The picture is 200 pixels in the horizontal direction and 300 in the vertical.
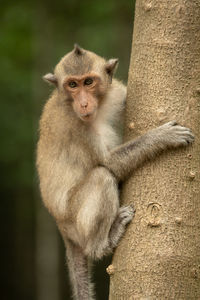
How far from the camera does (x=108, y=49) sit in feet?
58.9

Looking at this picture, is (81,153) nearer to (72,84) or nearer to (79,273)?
(72,84)

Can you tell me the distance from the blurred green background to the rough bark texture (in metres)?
11.8

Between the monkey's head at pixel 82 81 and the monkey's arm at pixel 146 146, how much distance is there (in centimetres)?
70

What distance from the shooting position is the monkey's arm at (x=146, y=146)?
16.7 ft

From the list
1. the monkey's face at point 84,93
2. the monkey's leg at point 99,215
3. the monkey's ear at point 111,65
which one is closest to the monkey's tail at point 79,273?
the monkey's leg at point 99,215

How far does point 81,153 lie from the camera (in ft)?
22.1

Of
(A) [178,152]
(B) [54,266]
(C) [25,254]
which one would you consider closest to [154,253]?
(A) [178,152]

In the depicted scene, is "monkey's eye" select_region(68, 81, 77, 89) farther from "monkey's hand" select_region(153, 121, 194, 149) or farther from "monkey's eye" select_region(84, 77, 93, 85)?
"monkey's hand" select_region(153, 121, 194, 149)

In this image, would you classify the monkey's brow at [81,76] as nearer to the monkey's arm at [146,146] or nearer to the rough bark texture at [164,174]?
the monkey's arm at [146,146]

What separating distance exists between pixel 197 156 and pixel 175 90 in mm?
699

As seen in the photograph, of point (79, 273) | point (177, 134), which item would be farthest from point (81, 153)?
point (177, 134)

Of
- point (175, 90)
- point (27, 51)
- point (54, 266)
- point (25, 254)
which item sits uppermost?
point (175, 90)

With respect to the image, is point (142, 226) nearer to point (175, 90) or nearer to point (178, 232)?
point (178, 232)

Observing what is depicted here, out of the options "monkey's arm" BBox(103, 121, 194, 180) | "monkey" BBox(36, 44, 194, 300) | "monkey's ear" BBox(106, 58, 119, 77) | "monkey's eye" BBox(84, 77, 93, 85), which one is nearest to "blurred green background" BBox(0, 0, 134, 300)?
"monkey's ear" BBox(106, 58, 119, 77)
